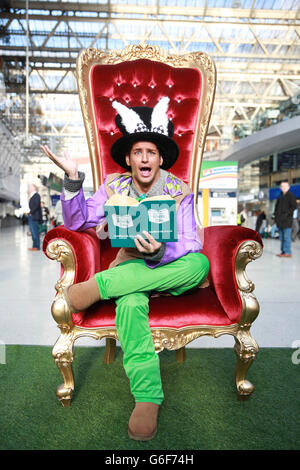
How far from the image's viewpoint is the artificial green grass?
4.06ft

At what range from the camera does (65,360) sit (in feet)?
4.77

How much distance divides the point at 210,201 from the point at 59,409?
760 centimetres

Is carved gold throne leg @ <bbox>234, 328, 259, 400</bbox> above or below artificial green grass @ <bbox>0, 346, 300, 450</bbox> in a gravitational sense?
above

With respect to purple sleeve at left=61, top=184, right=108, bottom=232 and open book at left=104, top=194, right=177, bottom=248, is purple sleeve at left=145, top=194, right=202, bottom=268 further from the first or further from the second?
purple sleeve at left=61, top=184, right=108, bottom=232

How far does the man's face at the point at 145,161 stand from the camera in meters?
1.61

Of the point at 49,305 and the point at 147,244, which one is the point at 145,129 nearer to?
the point at 147,244

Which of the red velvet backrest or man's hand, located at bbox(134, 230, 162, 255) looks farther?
the red velvet backrest

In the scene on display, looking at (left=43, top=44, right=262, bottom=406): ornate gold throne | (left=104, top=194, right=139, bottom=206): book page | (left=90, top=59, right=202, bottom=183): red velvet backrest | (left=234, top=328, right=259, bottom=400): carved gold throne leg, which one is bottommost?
(left=234, top=328, right=259, bottom=400): carved gold throne leg

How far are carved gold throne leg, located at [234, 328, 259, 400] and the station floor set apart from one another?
2.14 ft

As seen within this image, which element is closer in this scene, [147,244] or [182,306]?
[147,244]

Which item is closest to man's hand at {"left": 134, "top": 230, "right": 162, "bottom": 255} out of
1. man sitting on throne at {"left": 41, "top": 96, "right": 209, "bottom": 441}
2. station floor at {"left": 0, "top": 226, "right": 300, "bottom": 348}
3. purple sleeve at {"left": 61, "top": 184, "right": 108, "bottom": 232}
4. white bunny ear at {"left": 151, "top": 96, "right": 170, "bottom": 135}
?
man sitting on throne at {"left": 41, "top": 96, "right": 209, "bottom": 441}

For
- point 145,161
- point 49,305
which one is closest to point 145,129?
point 145,161

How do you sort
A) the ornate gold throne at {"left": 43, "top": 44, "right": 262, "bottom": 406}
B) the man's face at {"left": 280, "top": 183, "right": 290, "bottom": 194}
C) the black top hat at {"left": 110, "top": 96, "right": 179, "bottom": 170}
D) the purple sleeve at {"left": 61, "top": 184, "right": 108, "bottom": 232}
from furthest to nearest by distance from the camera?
1. the man's face at {"left": 280, "top": 183, "right": 290, "bottom": 194}
2. the black top hat at {"left": 110, "top": 96, "right": 179, "bottom": 170}
3. the purple sleeve at {"left": 61, "top": 184, "right": 108, "bottom": 232}
4. the ornate gold throne at {"left": 43, "top": 44, "right": 262, "bottom": 406}

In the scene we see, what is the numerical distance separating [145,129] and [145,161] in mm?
197
